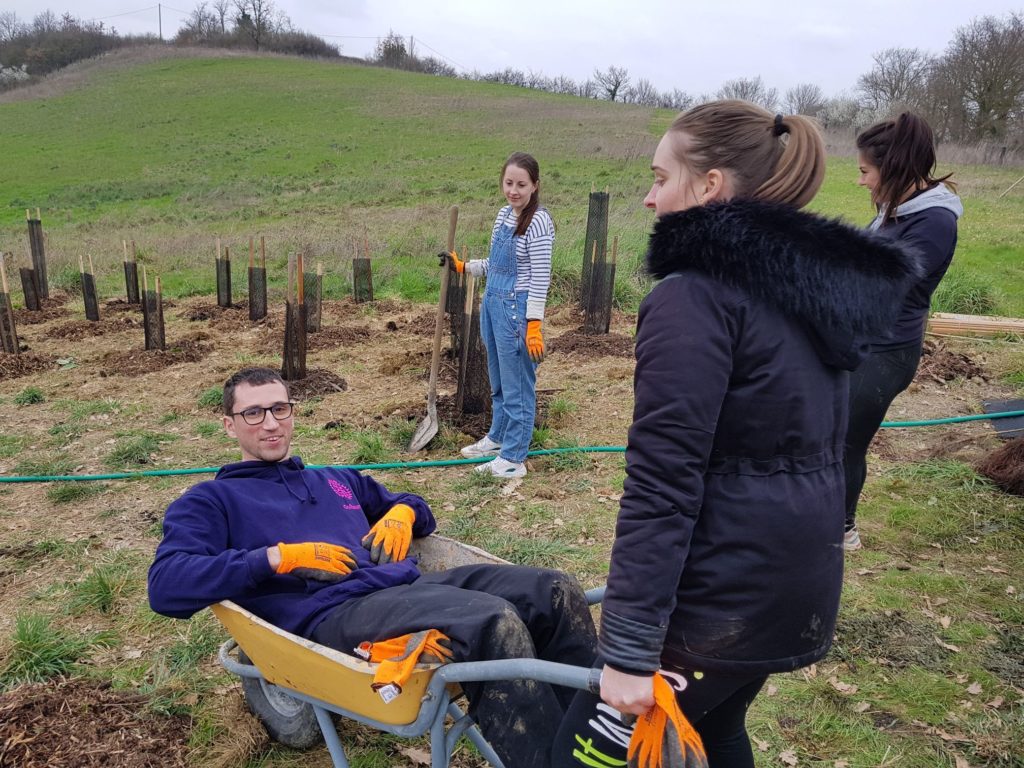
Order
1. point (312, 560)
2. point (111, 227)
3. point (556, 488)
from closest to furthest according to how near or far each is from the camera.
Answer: point (312, 560)
point (556, 488)
point (111, 227)

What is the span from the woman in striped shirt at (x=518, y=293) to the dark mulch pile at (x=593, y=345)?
2.86 meters

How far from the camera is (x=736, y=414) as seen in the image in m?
1.24

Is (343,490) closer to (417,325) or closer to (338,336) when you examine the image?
(338,336)

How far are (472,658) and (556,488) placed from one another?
282 centimetres

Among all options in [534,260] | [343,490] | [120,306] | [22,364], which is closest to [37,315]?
[120,306]

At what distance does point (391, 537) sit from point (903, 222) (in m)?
2.29

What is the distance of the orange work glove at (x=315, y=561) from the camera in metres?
2.07

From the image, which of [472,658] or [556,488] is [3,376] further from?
[472,658]

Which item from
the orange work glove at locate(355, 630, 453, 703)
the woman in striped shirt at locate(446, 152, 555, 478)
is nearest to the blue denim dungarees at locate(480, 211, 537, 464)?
the woman in striped shirt at locate(446, 152, 555, 478)

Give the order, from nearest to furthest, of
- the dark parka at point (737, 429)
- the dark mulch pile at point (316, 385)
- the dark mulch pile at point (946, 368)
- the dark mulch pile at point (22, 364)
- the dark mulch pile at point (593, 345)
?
the dark parka at point (737, 429) → the dark mulch pile at point (316, 385) → the dark mulch pile at point (946, 368) → the dark mulch pile at point (22, 364) → the dark mulch pile at point (593, 345)

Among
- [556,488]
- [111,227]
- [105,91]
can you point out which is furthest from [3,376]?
[105,91]

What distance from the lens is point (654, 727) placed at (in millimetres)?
1250

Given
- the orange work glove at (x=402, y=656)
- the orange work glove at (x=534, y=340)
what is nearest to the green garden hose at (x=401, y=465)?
the orange work glove at (x=534, y=340)

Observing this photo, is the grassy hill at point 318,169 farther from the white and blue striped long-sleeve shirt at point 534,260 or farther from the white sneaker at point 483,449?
the white and blue striped long-sleeve shirt at point 534,260
